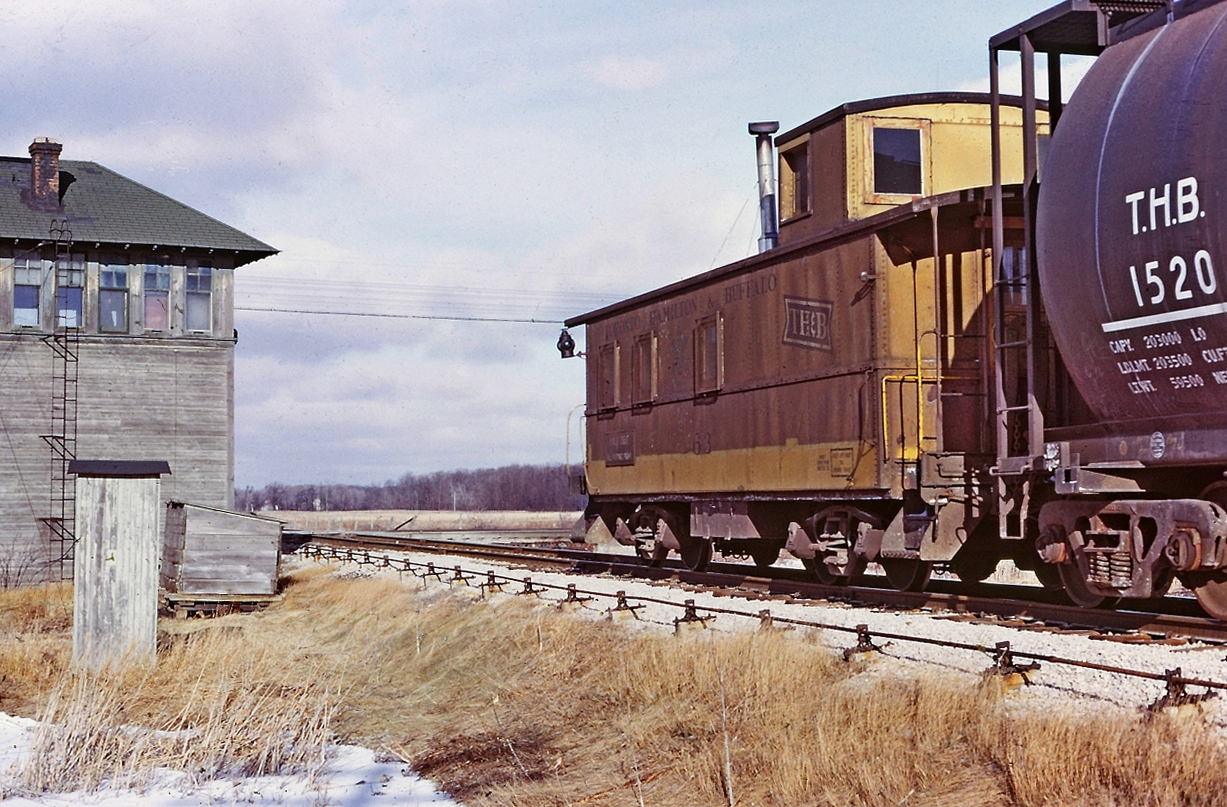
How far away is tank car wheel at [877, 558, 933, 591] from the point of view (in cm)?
1500

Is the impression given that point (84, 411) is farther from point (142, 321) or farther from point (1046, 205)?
point (1046, 205)

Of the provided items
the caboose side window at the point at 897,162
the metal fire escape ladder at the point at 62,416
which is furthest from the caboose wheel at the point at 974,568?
the metal fire escape ladder at the point at 62,416

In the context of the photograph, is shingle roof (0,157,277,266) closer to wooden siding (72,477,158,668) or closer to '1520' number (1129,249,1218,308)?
wooden siding (72,477,158,668)

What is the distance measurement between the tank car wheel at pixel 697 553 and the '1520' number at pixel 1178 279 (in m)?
10.4

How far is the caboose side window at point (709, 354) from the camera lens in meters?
17.8

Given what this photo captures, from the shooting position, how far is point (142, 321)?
2927cm

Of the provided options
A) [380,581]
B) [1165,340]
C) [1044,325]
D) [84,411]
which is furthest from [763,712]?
[84,411]

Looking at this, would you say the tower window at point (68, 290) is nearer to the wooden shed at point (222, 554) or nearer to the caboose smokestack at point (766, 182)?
the wooden shed at point (222, 554)

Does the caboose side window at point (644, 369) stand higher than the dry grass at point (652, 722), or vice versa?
the caboose side window at point (644, 369)

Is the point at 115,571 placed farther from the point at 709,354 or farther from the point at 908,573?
the point at 908,573

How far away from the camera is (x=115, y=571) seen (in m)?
14.7

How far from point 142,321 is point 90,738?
21.3 m

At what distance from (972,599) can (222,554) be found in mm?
11163

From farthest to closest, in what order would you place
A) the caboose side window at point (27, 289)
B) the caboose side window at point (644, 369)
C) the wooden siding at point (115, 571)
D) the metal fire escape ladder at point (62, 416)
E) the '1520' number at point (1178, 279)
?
the caboose side window at point (27, 289), the metal fire escape ladder at point (62, 416), the caboose side window at point (644, 369), the wooden siding at point (115, 571), the '1520' number at point (1178, 279)
